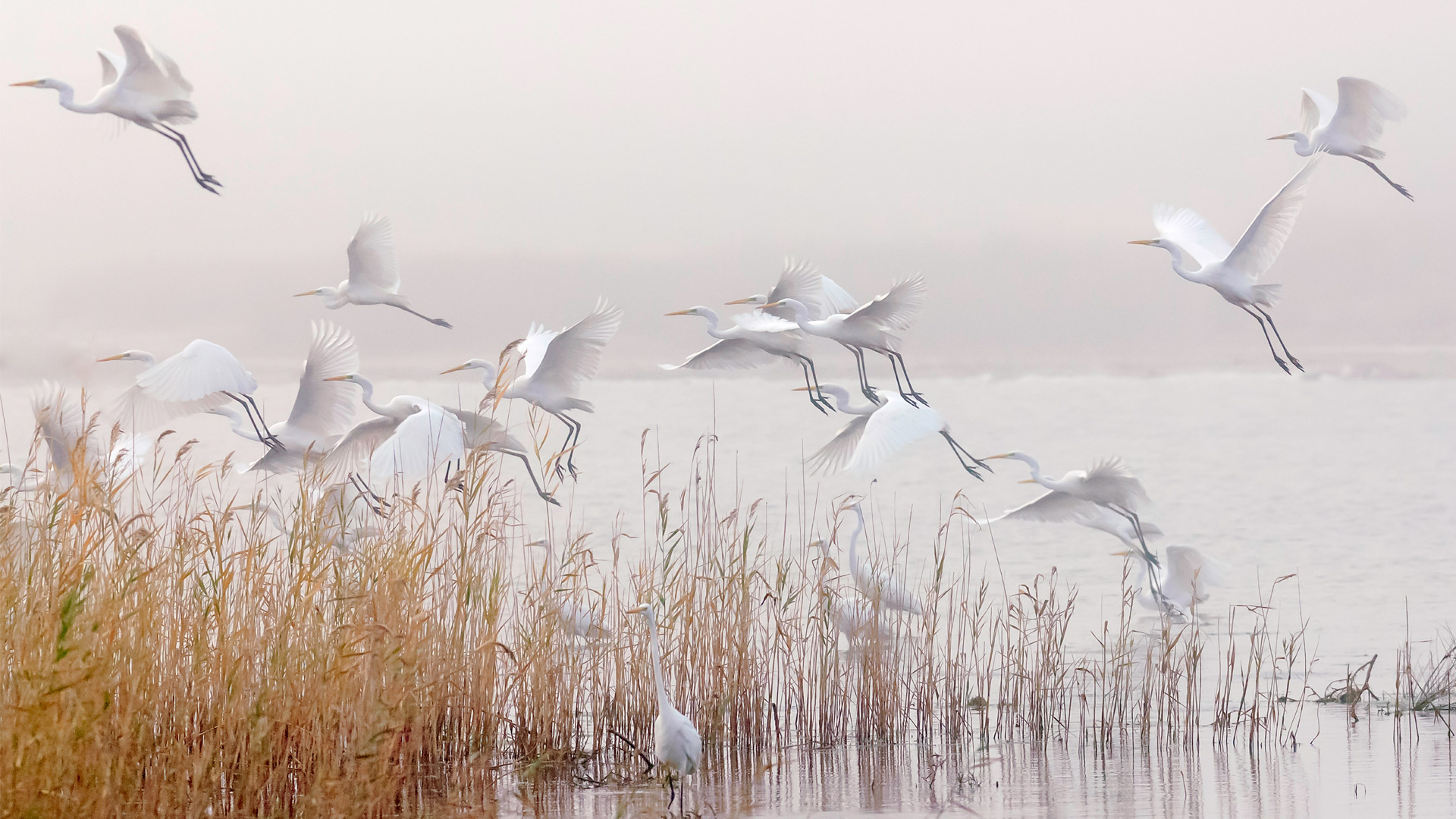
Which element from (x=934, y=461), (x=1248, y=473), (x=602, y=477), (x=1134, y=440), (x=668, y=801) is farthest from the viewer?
(x=1134, y=440)

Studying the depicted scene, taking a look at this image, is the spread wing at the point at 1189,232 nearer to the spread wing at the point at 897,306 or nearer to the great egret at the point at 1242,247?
the great egret at the point at 1242,247

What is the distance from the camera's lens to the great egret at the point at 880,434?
20.8ft

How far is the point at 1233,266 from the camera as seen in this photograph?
766cm

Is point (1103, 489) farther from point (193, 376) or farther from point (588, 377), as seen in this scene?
point (193, 376)

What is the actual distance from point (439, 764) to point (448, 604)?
24.6 inches

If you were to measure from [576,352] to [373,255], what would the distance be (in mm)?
2379

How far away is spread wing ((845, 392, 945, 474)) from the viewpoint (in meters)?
6.30

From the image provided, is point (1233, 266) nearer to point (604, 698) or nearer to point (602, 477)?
point (604, 698)

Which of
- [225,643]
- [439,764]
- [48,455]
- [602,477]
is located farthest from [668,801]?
[602,477]

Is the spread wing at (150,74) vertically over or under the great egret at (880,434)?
over

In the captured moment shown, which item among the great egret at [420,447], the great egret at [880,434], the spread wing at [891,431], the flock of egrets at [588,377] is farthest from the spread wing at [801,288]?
the great egret at [420,447]

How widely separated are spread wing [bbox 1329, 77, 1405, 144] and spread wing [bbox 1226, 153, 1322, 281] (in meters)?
1.11

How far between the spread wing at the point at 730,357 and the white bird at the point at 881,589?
147 centimetres

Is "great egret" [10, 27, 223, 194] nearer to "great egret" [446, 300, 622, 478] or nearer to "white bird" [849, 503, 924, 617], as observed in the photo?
"great egret" [446, 300, 622, 478]
